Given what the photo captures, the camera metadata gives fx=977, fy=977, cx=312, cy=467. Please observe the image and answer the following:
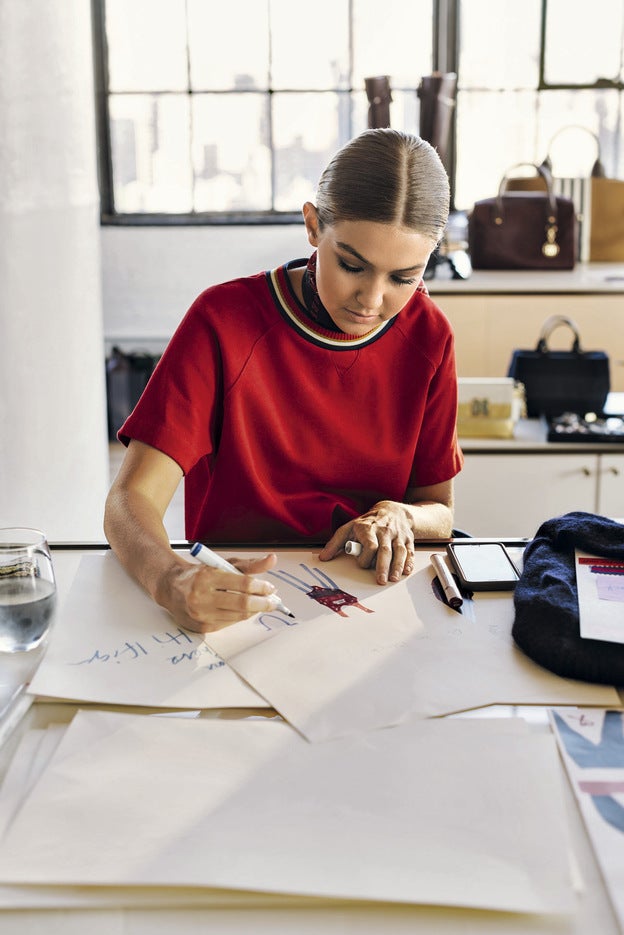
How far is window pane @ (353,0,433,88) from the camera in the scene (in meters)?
4.62

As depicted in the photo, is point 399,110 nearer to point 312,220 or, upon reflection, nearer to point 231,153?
point 231,153

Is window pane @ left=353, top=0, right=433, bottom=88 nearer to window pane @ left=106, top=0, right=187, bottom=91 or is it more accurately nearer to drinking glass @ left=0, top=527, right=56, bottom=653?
window pane @ left=106, top=0, right=187, bottom=91

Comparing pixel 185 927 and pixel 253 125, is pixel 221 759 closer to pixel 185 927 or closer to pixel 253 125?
pixel 185 927

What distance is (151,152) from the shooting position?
190 inches

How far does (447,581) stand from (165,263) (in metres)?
3.91

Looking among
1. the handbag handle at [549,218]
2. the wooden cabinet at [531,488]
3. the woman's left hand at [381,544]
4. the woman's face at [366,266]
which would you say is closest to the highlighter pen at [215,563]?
the woman's left hand at [381,544]

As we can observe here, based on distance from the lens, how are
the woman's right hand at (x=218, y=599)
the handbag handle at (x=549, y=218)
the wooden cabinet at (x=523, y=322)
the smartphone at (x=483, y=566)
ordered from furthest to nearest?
the handbag handle at (x=549, y=218), the wooden cabinet at (x=523, y=322), the smartphone at (x=483, y=566), the woman's right hand at (x=218, y=599)

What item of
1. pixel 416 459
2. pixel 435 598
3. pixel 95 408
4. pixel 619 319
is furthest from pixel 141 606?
pixel 619 319

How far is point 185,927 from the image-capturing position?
616mm

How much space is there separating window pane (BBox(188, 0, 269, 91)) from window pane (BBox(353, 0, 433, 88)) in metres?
0.45

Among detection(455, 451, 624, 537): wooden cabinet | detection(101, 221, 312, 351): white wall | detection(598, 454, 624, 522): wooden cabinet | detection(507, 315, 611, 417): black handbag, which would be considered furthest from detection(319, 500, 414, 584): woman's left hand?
detection(101, 221, 312, 351): white wall

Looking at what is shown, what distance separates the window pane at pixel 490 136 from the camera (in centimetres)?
467

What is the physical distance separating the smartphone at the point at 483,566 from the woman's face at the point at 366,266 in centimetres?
33

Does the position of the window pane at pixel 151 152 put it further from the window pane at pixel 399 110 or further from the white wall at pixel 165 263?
the window pane at pixel 399 110
